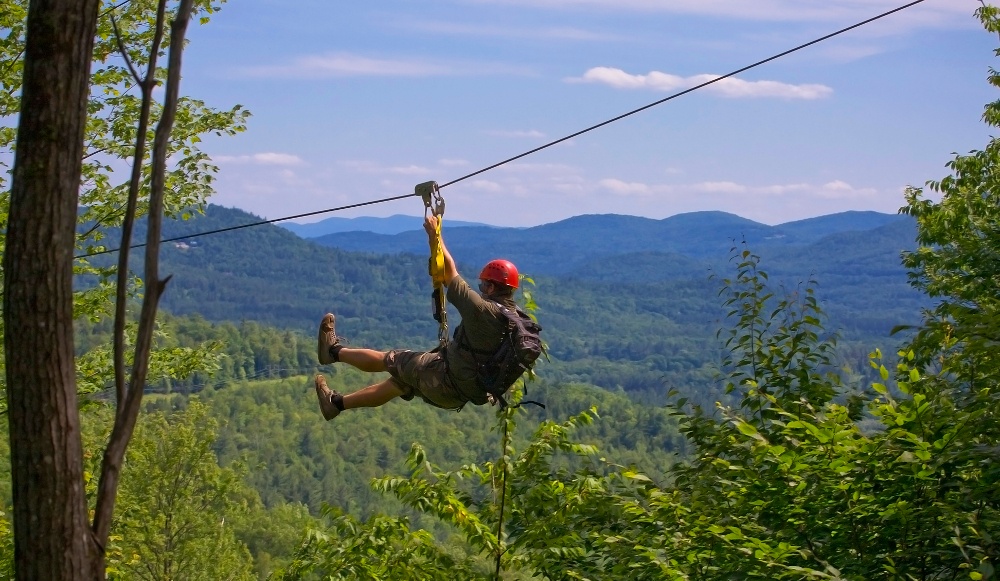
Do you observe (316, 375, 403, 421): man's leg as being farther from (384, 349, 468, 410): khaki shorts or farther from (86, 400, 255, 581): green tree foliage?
(86, 400, 255, 581): green tree foliage

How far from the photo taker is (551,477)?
9133 mm

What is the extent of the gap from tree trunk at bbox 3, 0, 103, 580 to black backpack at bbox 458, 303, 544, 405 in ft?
13.6

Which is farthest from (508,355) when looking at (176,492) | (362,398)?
(176,492)

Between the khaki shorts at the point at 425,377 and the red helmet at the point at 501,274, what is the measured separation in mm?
618

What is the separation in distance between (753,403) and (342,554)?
151 inches

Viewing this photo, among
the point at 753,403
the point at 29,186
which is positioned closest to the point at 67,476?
the point at 29,186

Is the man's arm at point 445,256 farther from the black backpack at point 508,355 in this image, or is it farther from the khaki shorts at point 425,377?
the khaki shorts at point 425,377

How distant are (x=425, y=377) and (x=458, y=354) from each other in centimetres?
30

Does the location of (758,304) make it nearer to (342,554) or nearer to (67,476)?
(342,554)

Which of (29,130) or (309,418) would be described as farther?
(309,418)

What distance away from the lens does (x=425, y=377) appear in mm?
6934

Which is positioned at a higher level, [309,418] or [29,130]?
[29,130]

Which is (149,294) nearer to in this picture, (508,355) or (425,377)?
(508,355)

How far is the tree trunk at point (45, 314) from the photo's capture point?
2.66m
